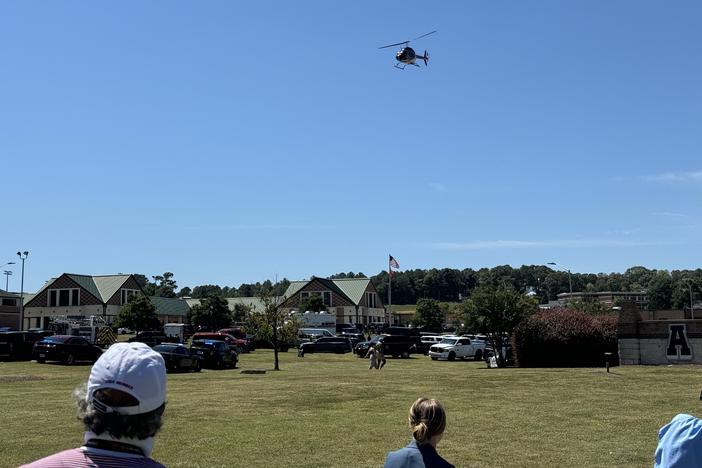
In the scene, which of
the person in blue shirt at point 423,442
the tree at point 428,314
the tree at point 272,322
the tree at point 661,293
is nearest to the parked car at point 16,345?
the tree at point 272,322

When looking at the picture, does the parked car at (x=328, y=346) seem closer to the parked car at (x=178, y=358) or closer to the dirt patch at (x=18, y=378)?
the parked car at (x=178, y=358)

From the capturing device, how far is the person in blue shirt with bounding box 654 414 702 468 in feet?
12.3

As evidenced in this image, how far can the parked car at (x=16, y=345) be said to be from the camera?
40125 millimetres

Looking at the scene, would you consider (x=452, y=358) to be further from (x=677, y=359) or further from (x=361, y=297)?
(x=361, y=297)

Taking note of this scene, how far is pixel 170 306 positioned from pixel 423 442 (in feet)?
343

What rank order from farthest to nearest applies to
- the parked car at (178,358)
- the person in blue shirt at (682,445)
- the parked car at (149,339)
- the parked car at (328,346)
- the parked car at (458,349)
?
1. the parked car at (328,346)
2. the parked car at (458,349)
3. the parked car at (149,339)
4. the parked car at (178,358)
5. the person in blue shirt at (682,445)

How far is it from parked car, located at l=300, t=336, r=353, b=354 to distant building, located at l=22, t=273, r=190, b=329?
43041 millimetres

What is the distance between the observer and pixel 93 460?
2691 mm

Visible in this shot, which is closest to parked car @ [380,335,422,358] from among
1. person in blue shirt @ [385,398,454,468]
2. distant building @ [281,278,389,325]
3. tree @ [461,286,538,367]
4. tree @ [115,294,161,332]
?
tree @ [461,286,538,367]

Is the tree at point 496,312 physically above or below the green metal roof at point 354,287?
below

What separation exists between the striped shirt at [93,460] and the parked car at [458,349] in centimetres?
4644

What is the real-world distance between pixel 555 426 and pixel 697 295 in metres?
196

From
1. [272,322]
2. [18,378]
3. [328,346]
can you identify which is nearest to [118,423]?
[18,378]

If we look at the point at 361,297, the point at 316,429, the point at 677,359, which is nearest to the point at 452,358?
the point at 677,359
